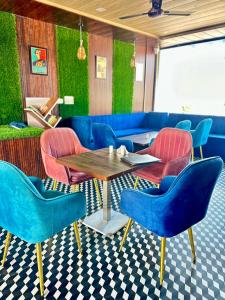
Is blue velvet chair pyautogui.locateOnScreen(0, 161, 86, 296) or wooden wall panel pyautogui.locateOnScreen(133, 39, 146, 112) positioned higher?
wooden wall panel pyautogui.locateOnScreen(133, 39, 146, 112)

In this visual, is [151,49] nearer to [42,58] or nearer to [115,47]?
[115,47]

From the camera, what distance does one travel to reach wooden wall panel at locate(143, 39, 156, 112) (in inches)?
227

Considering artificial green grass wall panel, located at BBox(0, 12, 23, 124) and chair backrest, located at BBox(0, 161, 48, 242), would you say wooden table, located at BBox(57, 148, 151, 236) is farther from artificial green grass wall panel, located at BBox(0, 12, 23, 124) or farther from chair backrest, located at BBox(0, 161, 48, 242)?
artificial green grass wall panel, located at BBox(0, 12, 23, 124)

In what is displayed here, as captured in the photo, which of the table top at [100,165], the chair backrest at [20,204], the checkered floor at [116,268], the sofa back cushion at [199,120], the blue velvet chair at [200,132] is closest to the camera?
the chair backrest at [20,204]

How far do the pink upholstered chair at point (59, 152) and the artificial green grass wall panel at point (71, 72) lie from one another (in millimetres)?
1695

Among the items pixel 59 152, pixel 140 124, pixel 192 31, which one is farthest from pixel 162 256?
pixel 192 31

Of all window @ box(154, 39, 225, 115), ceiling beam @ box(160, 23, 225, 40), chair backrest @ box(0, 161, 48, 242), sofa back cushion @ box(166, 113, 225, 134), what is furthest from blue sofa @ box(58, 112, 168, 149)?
chair backrest @ box(0, 161, 48, 242)

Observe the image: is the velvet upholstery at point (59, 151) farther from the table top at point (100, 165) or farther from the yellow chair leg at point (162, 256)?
the yellow chair leg at point (162, 256)

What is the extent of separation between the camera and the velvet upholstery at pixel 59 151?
7.66ft

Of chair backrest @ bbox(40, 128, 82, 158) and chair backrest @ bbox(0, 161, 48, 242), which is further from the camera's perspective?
chair backrest @ bbox(40, 128, 82, 158)

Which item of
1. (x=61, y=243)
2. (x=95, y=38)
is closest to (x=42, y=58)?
(x=95, y=38)

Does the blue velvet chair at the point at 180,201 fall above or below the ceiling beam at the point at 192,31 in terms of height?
below

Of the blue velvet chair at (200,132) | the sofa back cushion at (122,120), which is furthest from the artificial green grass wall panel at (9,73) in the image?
the blue velvet chair at (200,132)

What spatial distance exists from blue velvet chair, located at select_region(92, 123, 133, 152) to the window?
3.13 m
